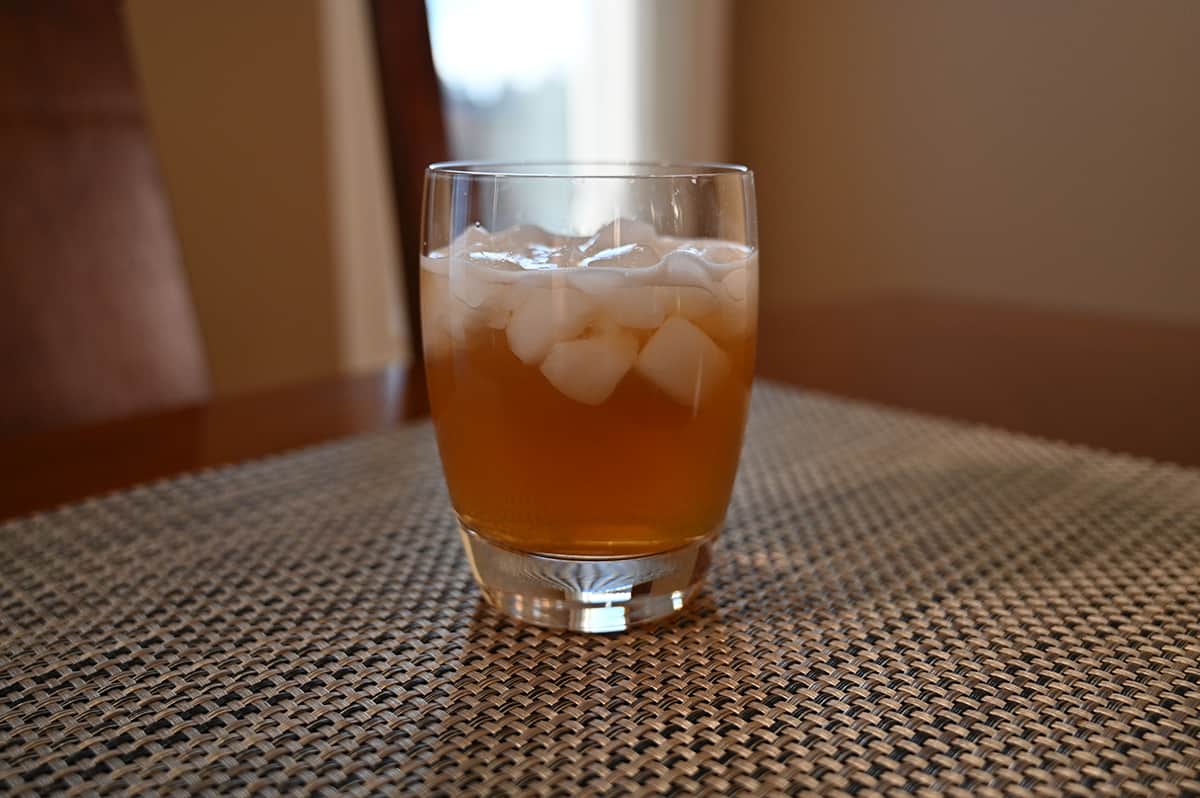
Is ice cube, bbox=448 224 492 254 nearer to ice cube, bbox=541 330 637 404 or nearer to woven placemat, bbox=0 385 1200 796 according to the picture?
ice cube, bbox=541 330 637 404

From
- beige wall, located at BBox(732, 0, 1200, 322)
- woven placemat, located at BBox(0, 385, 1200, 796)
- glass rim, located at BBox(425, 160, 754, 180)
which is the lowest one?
beige wall, located at BBox(732, 0, 1200, 322)

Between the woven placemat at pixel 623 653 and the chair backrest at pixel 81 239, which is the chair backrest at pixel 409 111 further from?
the woven placemat at pixel 623 653

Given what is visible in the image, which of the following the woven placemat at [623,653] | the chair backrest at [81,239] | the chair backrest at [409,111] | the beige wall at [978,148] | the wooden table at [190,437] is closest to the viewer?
the woven placemat at [623,653]

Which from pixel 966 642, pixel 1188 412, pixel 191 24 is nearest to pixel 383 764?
pixel 966 642

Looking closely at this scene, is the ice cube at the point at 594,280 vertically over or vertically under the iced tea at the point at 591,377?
over

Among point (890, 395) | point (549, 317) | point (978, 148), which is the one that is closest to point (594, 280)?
point (549, 317)

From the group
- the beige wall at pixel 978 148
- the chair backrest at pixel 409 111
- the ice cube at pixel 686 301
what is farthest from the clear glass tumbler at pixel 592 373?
the beige wall at pixel 978 148

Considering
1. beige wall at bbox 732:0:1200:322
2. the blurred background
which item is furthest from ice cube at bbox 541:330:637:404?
beige wall at bbox 732:0:1200:322
